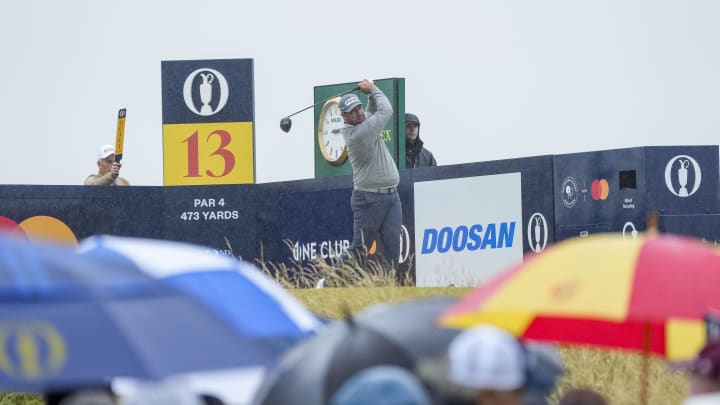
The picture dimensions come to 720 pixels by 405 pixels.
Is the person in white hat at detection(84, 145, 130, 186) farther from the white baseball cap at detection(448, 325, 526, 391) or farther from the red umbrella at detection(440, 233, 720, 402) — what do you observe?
the white baseball cap at detection(448, 325, 526, 391)

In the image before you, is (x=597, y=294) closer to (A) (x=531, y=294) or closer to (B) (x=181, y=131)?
(A) (x=531, y=294)

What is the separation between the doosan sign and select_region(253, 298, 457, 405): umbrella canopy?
1113 cm

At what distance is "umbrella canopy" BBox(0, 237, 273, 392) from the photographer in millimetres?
4879

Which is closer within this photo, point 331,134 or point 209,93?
point 209,93

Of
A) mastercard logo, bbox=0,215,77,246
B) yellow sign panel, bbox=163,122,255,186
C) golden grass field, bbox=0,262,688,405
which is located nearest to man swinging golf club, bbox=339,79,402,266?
golden grass field, bbox=0,262,688,405

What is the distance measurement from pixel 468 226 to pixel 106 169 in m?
4.49

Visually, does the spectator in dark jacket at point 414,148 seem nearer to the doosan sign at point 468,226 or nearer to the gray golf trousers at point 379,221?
the doosan sign at point 468,226

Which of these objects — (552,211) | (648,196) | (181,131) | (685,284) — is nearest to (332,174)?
(181,131)

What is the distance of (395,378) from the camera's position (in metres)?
4.74

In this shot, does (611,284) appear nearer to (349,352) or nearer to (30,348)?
(349,352)

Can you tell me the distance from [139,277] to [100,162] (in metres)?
15.2

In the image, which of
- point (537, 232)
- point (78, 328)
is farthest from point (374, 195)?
point (78, 328)

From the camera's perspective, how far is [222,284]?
607 cm

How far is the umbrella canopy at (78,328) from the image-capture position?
4.88 metres
